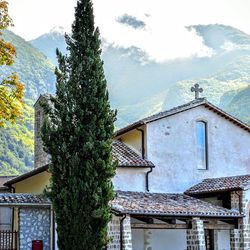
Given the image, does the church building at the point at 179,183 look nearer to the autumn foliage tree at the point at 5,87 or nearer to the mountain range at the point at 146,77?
the autumn foliage tree at the point at 5,87

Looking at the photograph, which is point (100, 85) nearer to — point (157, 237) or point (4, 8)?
point (4, 8)

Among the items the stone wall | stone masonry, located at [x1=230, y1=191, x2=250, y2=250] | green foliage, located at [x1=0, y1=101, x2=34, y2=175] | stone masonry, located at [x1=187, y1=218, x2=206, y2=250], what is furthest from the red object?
green foliage, located at [x1=0, y1=101, x2=34, y2=175]

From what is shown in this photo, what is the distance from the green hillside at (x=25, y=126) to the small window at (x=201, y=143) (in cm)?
2012

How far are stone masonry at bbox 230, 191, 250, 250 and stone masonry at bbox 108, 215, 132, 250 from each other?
4865 mm

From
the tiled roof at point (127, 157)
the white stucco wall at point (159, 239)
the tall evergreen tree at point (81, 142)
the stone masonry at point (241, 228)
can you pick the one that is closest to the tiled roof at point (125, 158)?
the tiled roof at point (127, 157)

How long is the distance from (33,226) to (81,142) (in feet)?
13.9

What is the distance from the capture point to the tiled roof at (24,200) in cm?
2327

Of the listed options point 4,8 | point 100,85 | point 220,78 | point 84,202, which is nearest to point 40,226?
point 84,202

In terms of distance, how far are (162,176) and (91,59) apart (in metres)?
7.41

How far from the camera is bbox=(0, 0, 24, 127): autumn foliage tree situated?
23.1 meters

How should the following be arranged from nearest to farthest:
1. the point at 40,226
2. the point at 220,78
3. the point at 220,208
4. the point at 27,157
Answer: the point at 40,226 → the point at 220,208 → the point at 27,157 → the point at 220,78

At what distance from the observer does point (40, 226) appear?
958 inches

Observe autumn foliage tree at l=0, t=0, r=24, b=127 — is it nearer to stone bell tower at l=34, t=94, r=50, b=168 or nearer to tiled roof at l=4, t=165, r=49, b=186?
tiled roof at l=4, t=165, r=49, b=186

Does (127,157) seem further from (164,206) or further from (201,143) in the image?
(201,143)
